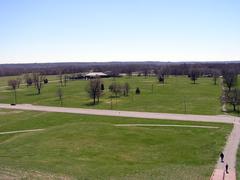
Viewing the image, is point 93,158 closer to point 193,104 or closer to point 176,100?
point 193,104

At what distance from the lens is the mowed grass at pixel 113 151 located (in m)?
27.7

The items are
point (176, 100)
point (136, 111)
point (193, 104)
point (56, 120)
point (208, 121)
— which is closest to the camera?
point (208, 121)

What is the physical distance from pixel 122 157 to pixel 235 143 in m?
15.7

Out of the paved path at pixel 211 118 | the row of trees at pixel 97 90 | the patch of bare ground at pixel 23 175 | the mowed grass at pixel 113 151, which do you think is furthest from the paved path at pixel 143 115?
the patch of bare ground at pixel 23 175

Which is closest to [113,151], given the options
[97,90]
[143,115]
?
[143,115]

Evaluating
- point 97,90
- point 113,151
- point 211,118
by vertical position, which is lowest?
point 113,151

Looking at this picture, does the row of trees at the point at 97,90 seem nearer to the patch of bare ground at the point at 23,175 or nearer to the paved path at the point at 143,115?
the paved path at the point at 143,115

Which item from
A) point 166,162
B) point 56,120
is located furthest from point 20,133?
point 166,162

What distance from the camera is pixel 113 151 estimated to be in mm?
37500

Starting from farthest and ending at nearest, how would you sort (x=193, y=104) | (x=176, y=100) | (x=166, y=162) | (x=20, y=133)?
(x=176, y=100) < (x=193, y=104) < (x=20, y=133) < (x=166, y=162)

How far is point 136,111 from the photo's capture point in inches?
2704

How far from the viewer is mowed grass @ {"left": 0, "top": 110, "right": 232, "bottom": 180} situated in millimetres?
→ 27688

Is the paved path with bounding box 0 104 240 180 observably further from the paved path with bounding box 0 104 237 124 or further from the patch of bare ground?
the patch of bare ground

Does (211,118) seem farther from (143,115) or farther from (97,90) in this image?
(97,90)
